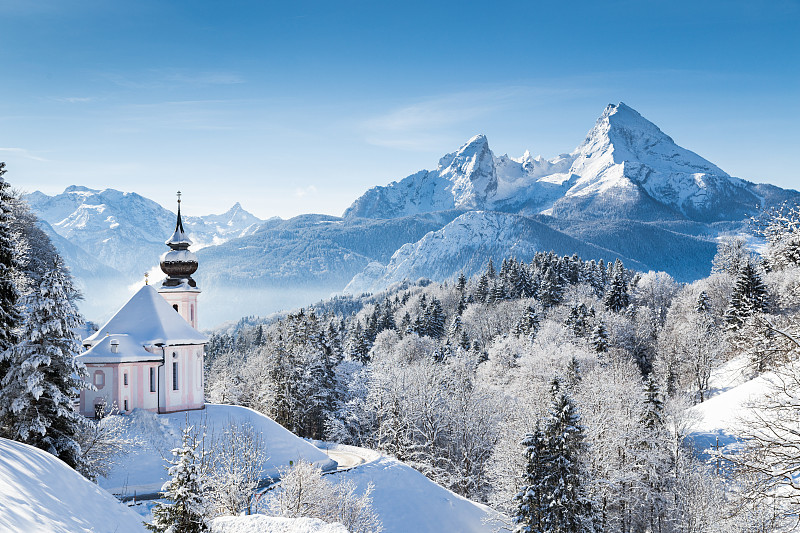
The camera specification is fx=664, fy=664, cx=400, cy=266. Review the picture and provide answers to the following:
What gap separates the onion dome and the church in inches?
225

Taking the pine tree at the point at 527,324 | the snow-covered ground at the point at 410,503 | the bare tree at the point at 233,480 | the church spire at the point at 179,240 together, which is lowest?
the snow-covered ground at the point at 410,503

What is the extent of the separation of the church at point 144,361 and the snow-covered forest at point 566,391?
15.7m

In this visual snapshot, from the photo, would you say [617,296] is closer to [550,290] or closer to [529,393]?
[550,290]

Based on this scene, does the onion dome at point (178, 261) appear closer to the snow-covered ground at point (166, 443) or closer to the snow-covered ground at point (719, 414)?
the snow-covered ground at point (166, 443)

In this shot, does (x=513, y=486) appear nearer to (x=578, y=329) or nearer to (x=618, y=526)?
(x=618, y=526)

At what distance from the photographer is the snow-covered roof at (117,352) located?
34.8 meters

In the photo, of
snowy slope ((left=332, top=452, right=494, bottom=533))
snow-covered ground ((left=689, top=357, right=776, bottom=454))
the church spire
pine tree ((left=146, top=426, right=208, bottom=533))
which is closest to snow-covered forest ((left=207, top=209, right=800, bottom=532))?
snow-covered ground ((left=689, top=357, right=776, bottom=454))

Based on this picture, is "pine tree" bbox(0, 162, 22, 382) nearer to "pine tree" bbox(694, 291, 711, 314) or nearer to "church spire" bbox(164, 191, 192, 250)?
"church spire" bbox(164, 191, 192, 250)

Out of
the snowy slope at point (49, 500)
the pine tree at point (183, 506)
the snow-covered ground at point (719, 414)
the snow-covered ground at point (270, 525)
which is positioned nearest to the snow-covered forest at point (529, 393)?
the pine tree at point (183, 506)

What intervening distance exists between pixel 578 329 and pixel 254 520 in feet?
192

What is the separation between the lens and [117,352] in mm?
35438

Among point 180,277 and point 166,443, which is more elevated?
point 180,277

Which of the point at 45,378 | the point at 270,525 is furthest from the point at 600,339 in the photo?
the point at 45,378

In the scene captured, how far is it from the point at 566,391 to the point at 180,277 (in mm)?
28194
